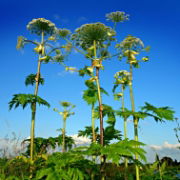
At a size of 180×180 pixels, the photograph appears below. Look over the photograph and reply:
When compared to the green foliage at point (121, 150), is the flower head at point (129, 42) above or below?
above

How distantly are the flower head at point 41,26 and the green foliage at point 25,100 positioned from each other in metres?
2.23

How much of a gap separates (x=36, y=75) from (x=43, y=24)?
4.94ft

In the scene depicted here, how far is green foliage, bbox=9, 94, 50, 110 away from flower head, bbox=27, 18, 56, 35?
2231mm

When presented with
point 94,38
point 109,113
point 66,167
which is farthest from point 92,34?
point 66,167

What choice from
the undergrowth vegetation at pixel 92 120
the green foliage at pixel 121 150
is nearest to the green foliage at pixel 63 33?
the undergrowth vegetation at pixel 92 120

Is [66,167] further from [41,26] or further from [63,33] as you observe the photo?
[41,26]

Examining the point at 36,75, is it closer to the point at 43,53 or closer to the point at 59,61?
the point at 43,53

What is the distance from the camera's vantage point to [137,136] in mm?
4926

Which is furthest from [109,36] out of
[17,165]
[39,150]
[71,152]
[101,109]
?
[17,165]

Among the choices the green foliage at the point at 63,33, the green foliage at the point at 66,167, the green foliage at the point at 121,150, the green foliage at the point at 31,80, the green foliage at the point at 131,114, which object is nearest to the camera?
the green foliage at the point at 121,150

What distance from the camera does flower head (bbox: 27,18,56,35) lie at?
749 cm

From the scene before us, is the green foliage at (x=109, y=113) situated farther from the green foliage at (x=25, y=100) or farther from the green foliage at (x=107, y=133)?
the green foliage at (x=25, y=100)

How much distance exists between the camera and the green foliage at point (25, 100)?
6136 mm

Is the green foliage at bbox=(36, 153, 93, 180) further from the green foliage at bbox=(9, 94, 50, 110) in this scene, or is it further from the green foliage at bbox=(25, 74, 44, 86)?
the green foliage at bbox=(25, 74, 44, 86)
